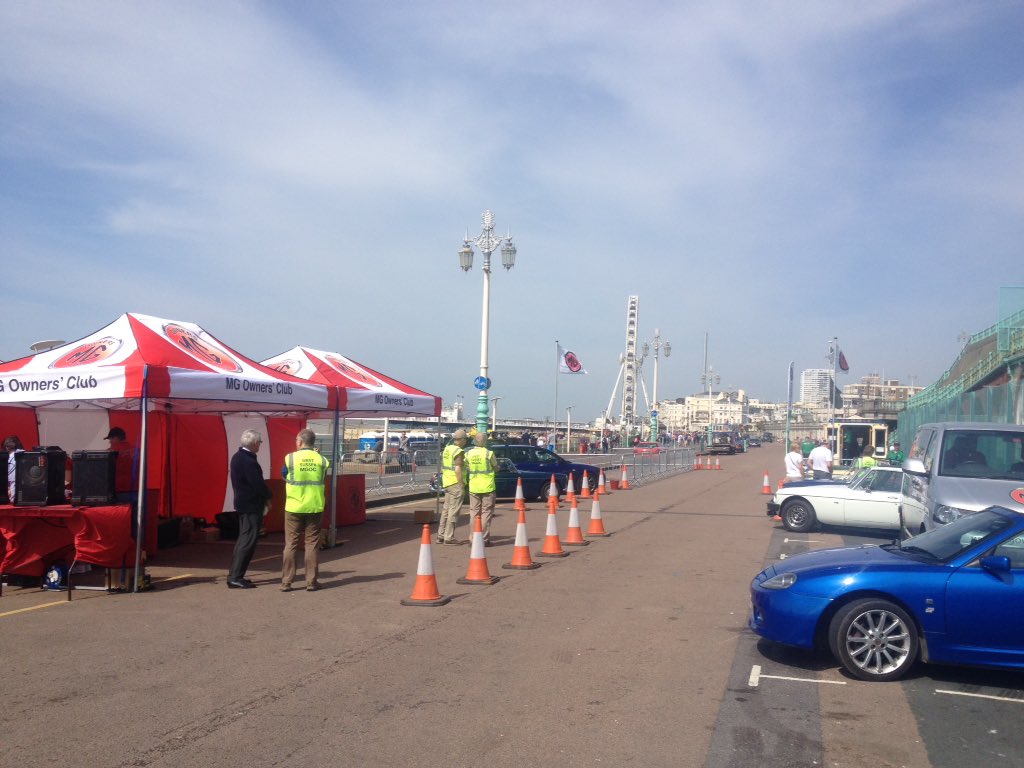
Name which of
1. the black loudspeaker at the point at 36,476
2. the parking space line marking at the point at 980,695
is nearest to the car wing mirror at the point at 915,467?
the parking space line marking at the point at 980,695

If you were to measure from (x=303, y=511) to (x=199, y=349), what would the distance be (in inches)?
124

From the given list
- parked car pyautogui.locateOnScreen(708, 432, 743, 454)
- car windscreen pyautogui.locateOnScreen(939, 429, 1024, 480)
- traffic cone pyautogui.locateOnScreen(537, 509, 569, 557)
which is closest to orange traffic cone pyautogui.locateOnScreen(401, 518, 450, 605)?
traffic cone pyautogui.locateOnScreen(537, 509, 569, 557)

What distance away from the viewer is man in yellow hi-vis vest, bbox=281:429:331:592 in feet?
34.2

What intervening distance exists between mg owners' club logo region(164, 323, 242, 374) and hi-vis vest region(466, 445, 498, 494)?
387 centimetres

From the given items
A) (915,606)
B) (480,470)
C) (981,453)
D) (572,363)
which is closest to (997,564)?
(915,606)

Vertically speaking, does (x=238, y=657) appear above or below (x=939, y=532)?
below

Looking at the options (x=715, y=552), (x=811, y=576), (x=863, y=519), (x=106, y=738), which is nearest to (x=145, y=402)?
(x=106, y=738)

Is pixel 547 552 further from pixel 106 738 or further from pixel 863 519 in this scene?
pixel 106 738

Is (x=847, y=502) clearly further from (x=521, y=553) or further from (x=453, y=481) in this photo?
(x=521, y=553)

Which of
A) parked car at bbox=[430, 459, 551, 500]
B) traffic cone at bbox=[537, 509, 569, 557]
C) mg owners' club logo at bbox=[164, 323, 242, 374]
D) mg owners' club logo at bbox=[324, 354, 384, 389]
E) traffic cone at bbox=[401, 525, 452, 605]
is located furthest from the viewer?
parked car at bbox=[430, 459, 551, 500]

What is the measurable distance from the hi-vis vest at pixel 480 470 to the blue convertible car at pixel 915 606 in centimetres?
750

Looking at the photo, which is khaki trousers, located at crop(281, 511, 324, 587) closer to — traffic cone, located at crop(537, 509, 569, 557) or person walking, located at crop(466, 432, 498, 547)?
traffic cone, located at crop(537, 509, 569, 557)

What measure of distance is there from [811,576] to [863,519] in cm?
1045

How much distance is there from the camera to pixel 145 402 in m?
10.5
